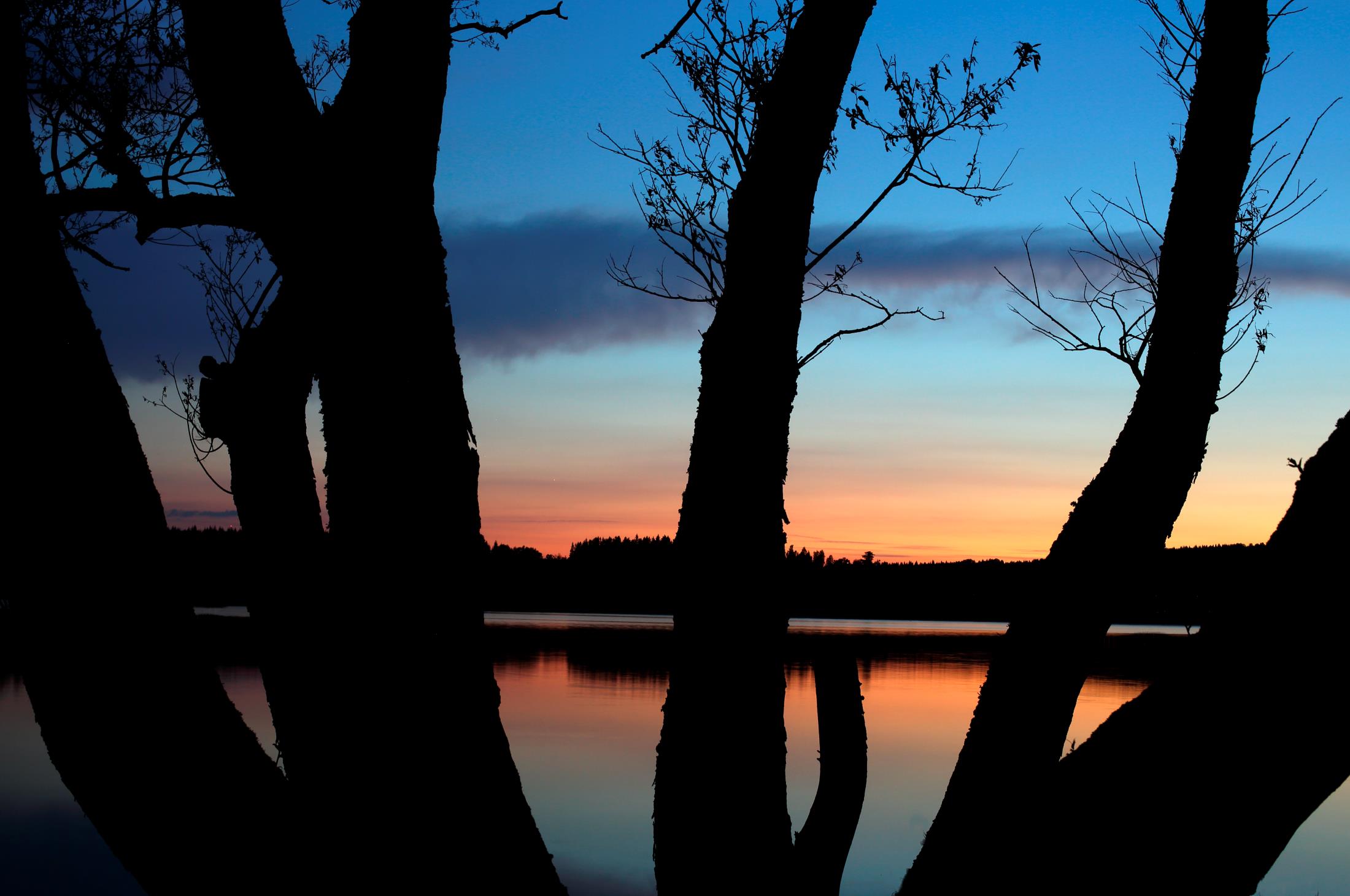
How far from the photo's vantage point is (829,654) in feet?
10.2

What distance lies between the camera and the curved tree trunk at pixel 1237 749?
1706 mm

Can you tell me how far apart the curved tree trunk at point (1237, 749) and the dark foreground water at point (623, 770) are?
Answer: 3.3 inches

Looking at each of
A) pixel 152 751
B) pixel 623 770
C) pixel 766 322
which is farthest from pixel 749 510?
pixel 623 770

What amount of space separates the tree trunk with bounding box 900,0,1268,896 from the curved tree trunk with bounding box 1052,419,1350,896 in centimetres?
28

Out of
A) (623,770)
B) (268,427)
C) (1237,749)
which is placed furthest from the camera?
(623,770)

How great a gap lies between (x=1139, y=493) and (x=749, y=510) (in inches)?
41.3

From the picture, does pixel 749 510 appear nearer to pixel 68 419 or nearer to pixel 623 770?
pixel 68 419

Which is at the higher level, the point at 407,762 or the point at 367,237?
the point at 367,237

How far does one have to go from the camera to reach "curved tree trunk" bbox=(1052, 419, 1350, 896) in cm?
171

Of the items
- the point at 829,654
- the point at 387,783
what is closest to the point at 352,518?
the point at 387,783

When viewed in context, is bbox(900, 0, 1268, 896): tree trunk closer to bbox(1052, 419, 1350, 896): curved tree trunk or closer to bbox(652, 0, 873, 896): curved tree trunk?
bbox(1052, 419, 1350, 896): curved tree trunk

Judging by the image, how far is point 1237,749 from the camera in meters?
1.73

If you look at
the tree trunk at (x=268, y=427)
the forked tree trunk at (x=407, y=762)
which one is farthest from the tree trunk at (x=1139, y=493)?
the tree trunk at (x=268, y=427)

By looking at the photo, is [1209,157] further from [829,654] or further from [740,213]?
[829,654]
